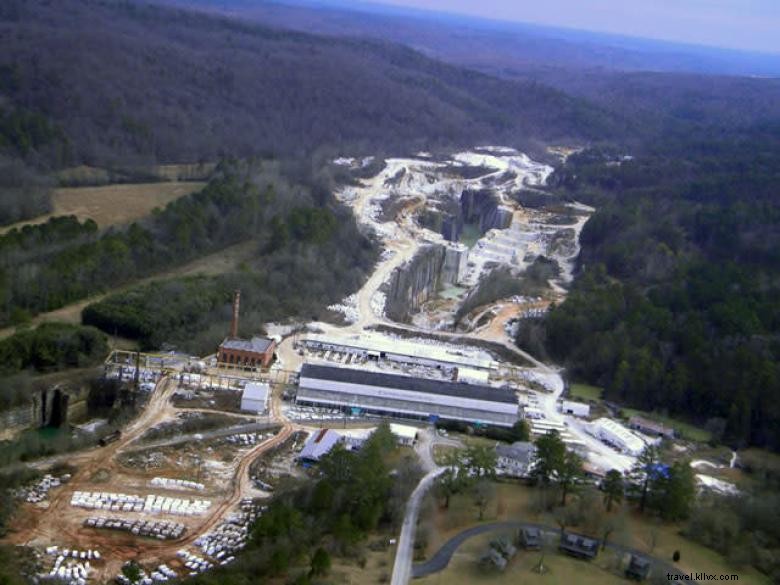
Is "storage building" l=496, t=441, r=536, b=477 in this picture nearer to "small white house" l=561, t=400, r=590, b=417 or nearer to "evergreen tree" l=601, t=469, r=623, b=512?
"evergreen tree" l=601, t=469, r=623, b=512

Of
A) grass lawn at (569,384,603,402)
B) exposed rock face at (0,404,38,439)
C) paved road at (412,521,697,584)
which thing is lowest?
exposed rock face at (0,404,38,439)

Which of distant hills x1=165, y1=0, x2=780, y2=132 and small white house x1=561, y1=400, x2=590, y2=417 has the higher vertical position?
distant hills x1=165, y1=0, x2=780, y2=132

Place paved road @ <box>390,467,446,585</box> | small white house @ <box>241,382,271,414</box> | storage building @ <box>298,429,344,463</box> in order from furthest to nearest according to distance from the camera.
Answer: small white house @ <box>241,382,271,414</box>
storage building @ <box>298,429,344,463</box>
paved road @ <box>390,467,446,585</box>

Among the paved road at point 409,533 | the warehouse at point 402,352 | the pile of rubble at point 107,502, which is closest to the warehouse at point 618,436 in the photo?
the warehouse at point 402,352

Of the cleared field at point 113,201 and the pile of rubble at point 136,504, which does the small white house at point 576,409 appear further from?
the cleared field at point 113,201

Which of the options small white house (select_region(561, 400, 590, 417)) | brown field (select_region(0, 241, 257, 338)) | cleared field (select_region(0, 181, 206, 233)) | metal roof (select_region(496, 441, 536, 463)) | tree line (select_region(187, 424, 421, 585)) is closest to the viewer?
tree line (select_region(187, 424, 421, 585))

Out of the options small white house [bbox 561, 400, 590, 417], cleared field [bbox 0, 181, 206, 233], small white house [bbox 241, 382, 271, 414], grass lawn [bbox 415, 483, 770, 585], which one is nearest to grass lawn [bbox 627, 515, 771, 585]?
grass lawn [bbox 415, 483, 770, 585]

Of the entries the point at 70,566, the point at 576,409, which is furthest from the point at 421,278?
the point at 70,566
